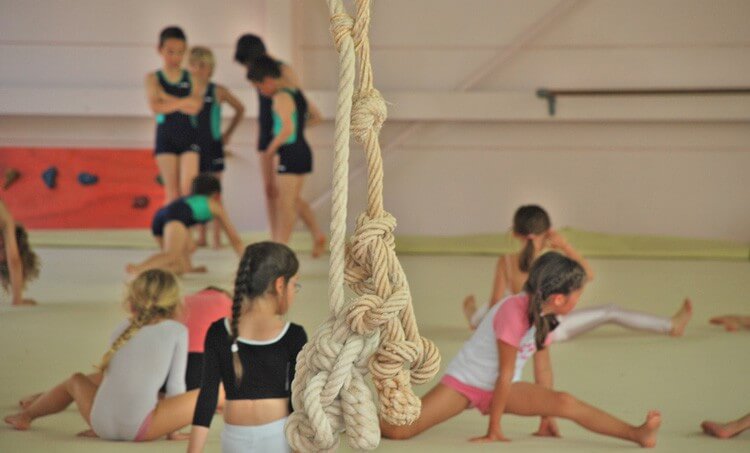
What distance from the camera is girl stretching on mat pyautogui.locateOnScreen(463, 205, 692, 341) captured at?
3.98m

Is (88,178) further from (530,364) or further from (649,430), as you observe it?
(649,430)

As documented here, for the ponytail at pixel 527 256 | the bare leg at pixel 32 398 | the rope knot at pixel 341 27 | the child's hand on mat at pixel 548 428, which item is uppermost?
the rope knot at pixel 341 27

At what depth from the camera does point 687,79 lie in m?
8.95

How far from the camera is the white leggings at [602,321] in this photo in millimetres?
4469

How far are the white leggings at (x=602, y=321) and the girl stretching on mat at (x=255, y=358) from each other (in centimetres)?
224

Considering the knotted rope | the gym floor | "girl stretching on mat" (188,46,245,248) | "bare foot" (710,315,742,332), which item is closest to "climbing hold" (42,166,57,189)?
the gym floor

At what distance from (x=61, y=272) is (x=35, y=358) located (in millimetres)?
2564

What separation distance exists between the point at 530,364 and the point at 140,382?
1664 millimetres

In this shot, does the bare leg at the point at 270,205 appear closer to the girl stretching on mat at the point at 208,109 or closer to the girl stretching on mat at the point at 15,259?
the girl stretching on mat at the point at 208,109

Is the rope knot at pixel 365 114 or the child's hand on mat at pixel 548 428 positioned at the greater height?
the rope knot at pixel 365 114

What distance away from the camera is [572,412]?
297cm

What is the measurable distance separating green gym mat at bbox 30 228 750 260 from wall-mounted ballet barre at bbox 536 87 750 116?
43.0 inches

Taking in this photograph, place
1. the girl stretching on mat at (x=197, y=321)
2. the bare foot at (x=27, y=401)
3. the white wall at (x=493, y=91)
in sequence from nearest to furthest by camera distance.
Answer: the girl stretching on mat at (x=197, y=321) → the bare foot at (x=27, y=401) → the white wall at (x=493, y=91)

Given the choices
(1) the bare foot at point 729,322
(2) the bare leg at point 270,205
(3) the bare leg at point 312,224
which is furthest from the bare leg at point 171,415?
(2) the bare leg at point 270,205
